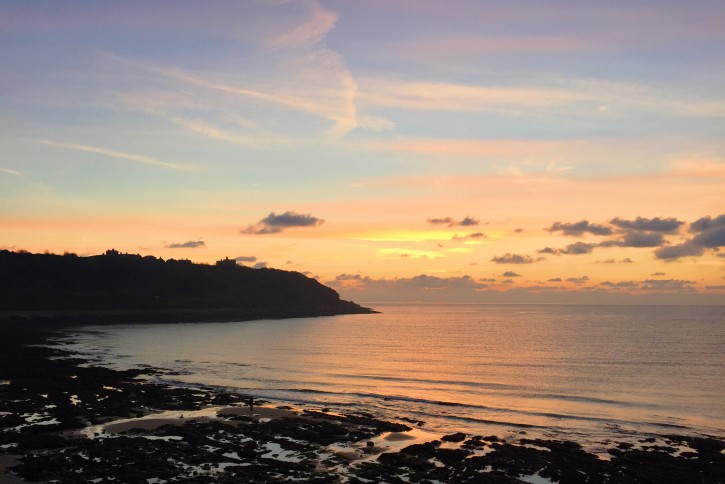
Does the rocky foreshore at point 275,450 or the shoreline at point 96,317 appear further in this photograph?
the shoreline at point 96,317

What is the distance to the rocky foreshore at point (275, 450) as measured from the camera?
984 inches

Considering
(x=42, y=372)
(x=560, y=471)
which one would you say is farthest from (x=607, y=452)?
(x=42, y=372)

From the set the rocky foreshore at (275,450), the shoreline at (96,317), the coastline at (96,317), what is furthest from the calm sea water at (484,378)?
the coastline at (96,317)

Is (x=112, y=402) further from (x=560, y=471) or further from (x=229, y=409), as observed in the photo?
(x=560, y=471)

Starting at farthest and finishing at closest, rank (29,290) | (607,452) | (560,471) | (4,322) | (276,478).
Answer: (29,290)
(4,322)
(607,452)
(560,471)
(276,478)

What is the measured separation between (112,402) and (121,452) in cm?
1513

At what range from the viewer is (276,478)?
24.4 metres

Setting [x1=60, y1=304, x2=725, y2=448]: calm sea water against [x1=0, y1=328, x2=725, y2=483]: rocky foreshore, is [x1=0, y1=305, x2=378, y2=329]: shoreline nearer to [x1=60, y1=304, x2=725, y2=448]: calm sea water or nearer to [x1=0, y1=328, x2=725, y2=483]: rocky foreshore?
[x1=60, y1=304, x2=725, y2=448]: calm sea water

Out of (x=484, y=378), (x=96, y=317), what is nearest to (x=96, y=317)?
(x=96, y=317)

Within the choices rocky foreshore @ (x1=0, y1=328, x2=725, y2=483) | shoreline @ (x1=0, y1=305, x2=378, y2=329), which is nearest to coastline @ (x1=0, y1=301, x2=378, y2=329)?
shoreline @ (x1=0, y1=305, x2=378, y2=329)

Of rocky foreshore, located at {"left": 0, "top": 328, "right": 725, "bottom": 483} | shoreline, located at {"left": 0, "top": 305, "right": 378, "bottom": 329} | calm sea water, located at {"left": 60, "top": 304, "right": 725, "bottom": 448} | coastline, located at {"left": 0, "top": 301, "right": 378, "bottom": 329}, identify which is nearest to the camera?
rocky foreshore, located at {"left": 0, "top": 328, "right": 725, "bottom": 483}

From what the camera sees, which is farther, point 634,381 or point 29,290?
point 29,290

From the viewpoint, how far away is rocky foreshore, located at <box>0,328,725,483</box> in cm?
2500

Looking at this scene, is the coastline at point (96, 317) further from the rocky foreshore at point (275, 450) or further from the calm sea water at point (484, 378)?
the rocky foreshore at point (275, 450)
